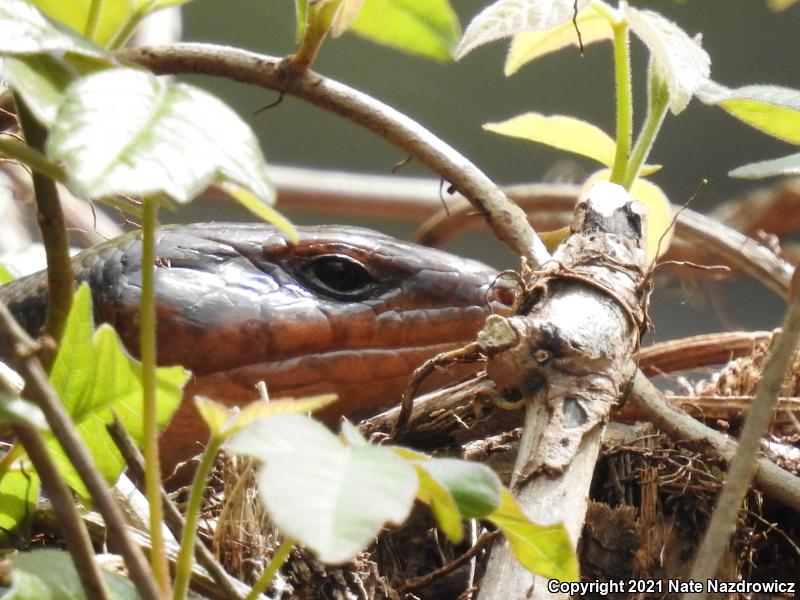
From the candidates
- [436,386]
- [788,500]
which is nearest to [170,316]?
[436,386]

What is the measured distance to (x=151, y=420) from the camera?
1.39 feet

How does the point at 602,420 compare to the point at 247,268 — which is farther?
the point at 247,268

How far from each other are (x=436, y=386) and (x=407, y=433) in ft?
0.91

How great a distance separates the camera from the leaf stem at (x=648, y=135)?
3.00ft

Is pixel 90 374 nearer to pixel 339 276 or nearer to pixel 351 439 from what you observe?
pixel 351 439

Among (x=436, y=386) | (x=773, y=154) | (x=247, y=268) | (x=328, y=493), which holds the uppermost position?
(x=773, y=154)

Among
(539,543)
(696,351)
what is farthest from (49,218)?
(696,351)

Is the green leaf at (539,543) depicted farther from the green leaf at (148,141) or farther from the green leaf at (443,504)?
the green leaf at (148,141)

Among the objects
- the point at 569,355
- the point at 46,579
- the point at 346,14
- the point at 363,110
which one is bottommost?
the point at 46,579

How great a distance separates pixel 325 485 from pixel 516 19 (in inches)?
19.2

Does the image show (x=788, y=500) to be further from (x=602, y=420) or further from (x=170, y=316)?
(x=170, y=316)

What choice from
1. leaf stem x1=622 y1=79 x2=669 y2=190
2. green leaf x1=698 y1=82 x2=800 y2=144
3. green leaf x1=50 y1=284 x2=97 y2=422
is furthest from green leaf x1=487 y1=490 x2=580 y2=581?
leaf stem x1=622 y1=79 x2=669 y2=190

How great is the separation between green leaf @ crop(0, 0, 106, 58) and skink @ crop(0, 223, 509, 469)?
724 millimetres

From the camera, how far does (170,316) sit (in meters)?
1.16
